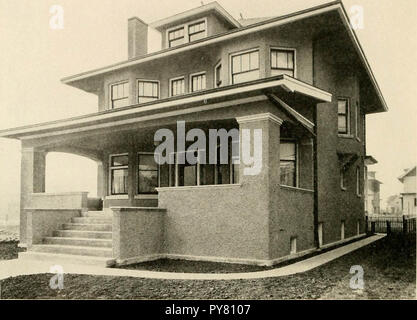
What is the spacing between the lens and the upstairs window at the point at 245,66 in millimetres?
14783

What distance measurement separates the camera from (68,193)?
15.7 m

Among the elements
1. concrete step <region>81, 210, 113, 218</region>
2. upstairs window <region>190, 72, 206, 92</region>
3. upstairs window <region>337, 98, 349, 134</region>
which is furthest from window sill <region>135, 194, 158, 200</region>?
upstairs window <region>337, 98, 349, 134</region>

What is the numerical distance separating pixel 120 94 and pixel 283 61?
26.5 ft

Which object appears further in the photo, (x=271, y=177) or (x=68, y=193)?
(x=68, y=193)

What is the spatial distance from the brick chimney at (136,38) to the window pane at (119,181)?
5.79m

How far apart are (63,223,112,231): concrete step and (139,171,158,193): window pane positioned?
4545mm

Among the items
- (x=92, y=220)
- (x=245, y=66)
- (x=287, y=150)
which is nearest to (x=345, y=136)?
(x=287, y=150)

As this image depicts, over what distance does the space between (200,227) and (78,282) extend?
4.08 meters

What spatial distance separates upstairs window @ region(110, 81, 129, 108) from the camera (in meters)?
19.1

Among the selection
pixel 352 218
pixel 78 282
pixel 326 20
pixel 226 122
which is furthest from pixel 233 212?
pixel 352 218

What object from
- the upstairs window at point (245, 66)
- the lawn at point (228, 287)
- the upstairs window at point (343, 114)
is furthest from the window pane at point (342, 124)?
the lawn at point (228, 287)

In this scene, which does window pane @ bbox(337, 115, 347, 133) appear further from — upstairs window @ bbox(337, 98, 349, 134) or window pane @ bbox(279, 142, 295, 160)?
window pane @ bbox(279, 142, 295, 160)
